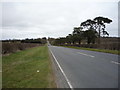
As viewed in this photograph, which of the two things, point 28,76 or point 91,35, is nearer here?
point 28,76

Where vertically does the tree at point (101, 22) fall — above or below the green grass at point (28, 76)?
above

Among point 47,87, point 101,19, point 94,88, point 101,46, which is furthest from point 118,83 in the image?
point 101,19

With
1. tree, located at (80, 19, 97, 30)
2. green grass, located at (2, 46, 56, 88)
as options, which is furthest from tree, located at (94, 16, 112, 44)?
green grass, located at (2, 46, 56, 88)

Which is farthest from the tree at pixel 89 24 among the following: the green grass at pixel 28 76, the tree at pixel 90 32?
the green grass at pixel 28 76

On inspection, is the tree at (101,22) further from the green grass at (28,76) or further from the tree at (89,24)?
the green grass at (28,76)

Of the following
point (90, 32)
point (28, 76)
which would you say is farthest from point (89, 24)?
point (28, 76)

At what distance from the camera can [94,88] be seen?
5.14 meters

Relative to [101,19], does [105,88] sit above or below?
below

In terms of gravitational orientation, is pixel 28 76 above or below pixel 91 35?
below

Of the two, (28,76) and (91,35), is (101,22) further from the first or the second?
(28,76)

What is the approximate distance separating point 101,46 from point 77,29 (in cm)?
4304

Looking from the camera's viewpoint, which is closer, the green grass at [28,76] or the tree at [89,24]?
the green grass at [28,76]

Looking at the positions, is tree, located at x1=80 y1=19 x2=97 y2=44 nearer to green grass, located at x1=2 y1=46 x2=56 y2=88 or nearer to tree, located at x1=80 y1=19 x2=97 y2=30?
tree, located at x1=80 y1=19 x2=97 y2=30

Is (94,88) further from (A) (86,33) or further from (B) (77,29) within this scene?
(B) (77,29)
